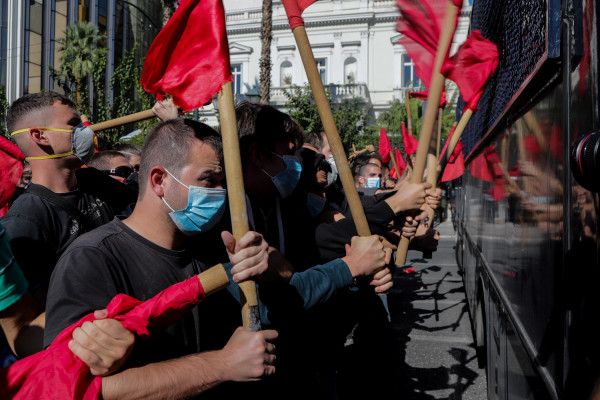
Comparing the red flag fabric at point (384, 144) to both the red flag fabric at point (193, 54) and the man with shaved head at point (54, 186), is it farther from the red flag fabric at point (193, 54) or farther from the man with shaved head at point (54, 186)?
the red flag fabric at point (193, 54)

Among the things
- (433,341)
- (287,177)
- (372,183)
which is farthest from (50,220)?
(372,183)

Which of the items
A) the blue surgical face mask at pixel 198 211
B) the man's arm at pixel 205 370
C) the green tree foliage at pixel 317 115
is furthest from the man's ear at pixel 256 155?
the green tree foliage at pixel 317 115

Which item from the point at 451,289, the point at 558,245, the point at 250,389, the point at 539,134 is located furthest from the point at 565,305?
the point at 451,289

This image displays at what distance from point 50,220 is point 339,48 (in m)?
37.6

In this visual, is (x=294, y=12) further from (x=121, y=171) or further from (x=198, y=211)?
(x=121, y=171)

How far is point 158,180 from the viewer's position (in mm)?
2119

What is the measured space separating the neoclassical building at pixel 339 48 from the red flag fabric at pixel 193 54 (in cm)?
3594

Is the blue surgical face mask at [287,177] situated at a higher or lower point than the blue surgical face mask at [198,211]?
higher

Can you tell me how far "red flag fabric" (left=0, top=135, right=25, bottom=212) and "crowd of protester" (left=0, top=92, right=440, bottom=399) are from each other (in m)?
0.06

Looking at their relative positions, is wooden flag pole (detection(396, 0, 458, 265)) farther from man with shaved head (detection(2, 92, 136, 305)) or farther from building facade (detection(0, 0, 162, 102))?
building facade (detection(0, 0, 162, 102))

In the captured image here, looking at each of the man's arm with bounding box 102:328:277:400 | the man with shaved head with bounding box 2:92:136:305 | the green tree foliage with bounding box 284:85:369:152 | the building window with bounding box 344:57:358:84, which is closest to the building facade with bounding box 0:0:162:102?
the green tree foliage with bounding box 284:85:369:152

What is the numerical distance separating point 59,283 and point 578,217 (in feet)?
5.18

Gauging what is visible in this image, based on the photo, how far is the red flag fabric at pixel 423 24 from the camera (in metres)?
2.47

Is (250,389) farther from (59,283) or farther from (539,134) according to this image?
(539,134)
